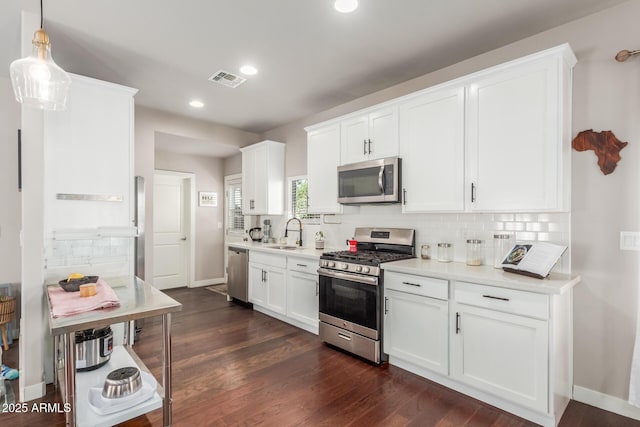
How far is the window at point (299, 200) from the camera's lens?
184 inches

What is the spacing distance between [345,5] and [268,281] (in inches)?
124

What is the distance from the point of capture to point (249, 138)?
217 inches

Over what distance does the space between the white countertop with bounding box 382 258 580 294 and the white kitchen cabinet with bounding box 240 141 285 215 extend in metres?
2.51

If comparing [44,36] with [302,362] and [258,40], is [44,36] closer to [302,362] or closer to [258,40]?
[258,40]

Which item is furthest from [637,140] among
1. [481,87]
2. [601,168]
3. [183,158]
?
[183,158]

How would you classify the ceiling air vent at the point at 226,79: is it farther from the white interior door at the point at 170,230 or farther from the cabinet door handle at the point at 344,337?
the white interior door at the point at 170,230

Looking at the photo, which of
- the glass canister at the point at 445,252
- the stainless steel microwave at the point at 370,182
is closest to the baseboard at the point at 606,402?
the glass canister at the point at 445,252

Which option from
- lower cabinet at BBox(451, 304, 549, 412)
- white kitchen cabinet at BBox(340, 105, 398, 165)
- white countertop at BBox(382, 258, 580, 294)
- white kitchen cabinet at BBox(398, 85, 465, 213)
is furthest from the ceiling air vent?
lower cabinet at BBox(451, 304, 549, 412)

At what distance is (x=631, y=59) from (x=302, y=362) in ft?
10.9

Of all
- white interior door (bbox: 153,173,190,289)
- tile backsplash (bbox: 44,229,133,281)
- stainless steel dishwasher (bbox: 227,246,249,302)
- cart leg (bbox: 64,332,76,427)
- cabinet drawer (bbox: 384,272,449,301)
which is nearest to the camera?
cart leg (bbox: 64,332,76,427)

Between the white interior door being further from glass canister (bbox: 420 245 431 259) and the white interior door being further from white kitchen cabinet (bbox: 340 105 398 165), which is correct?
glass canister (bbox: 420 245 431 259)

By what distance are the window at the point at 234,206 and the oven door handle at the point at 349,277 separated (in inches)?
126

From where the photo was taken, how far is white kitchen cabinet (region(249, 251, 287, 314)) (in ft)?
13.1

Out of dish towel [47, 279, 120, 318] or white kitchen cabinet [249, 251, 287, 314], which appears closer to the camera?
dish towel [47, 279, 120, 318]
